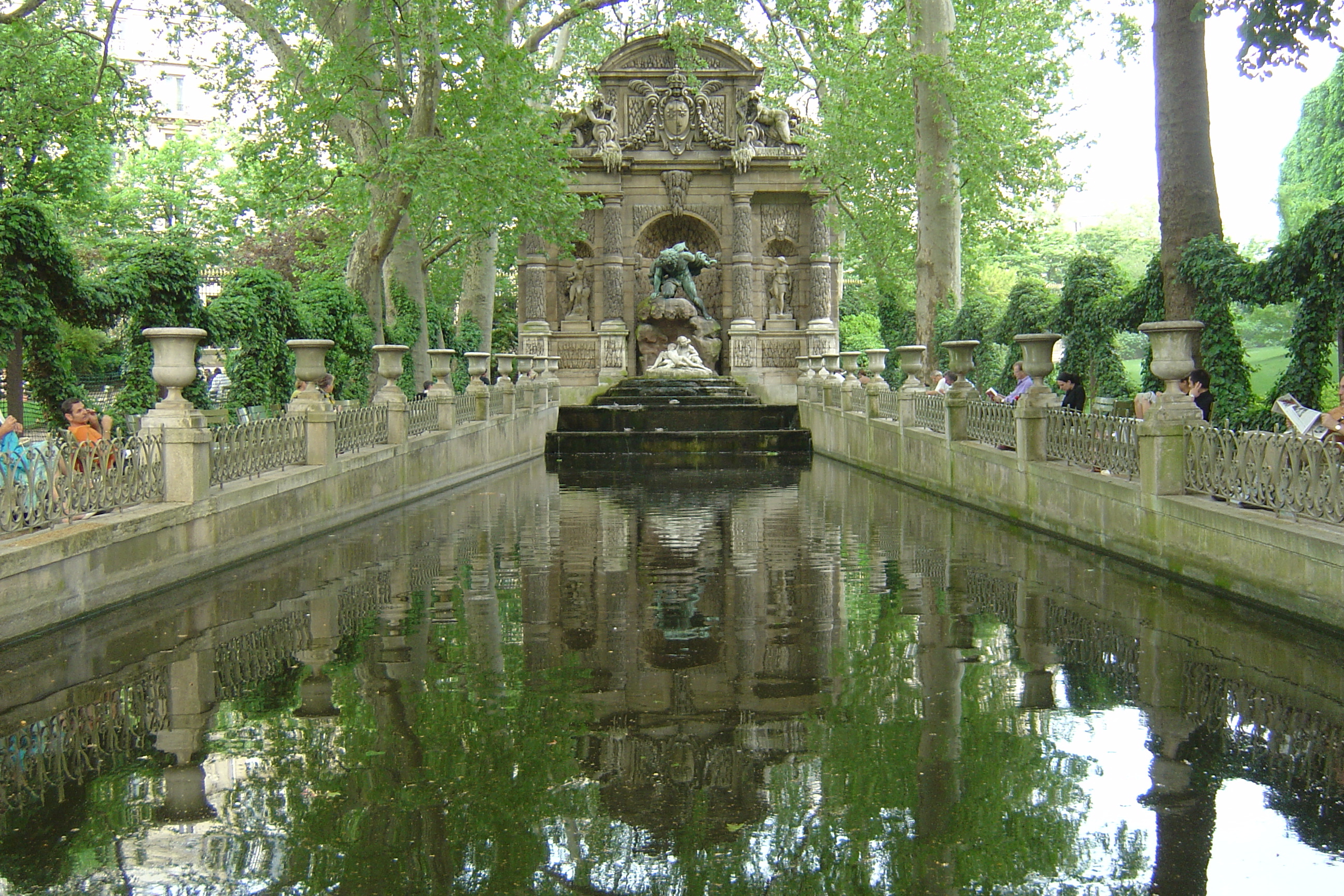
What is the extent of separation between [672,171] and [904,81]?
11003 millimetres

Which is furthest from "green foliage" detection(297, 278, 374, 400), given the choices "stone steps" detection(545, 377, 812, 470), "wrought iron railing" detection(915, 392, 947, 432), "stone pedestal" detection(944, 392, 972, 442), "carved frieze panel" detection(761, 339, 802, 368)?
"carved frieze panel" detection(761, 339, 802, 368)

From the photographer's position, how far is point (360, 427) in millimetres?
15289

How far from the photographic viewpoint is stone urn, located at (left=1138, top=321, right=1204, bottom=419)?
1018 centimetres

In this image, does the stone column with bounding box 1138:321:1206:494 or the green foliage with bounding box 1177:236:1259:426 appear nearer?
the stone column with bounding box 1138:321:1206:494

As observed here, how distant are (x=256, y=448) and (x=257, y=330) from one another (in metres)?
6.94

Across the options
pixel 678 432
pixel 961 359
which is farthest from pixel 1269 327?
pixel 961 359

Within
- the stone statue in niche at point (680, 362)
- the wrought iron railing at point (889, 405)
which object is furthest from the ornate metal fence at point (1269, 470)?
the stone statue in niche at point (680, 362)

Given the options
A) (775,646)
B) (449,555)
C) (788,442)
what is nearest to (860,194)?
(788,442)

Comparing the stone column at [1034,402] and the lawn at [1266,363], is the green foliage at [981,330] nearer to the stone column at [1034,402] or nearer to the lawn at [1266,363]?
the stone column at [1034,402]

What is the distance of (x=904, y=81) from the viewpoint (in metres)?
26.2

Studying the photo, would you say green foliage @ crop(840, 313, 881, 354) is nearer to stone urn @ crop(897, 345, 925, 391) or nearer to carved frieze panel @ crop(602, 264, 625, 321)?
carved frieze panel @ crop(602, 264, 625, 321)

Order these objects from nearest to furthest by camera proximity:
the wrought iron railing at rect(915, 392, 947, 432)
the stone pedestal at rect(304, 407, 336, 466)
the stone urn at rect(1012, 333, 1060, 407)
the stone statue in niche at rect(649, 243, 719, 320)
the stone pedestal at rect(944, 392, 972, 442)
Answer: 1. the stone pedestal at rect(304, 407, 336, 466)
2. the stone urn at rect(1012, 333, 1060, 407)
3. the stone pedestal at rect(944, 392, 972, 442)
4. the wrought iron railing at rect(915, 392, 947, 432)
5. the stone statue in niche at rect(649, 243, 719, 320)

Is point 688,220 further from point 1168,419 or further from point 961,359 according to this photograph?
point 1168,419

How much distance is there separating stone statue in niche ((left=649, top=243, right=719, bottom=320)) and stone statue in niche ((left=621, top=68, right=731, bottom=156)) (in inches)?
133
